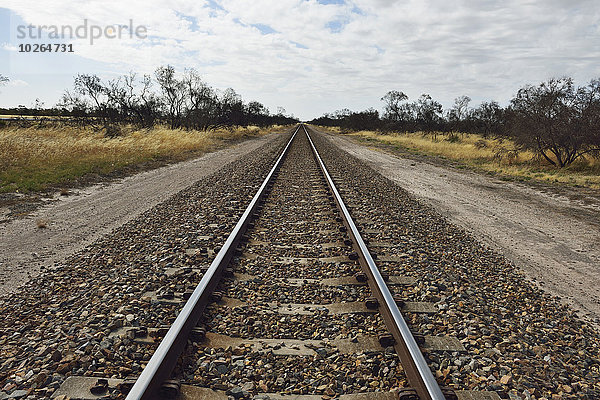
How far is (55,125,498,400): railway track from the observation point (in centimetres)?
257

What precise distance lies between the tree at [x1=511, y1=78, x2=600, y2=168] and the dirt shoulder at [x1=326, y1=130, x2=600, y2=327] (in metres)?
5.23

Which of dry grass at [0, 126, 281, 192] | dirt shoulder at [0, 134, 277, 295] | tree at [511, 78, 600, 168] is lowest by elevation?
dirt shoulder at [0, 134, 277, 295]

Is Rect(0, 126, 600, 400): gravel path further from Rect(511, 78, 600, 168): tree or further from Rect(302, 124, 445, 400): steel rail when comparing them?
Rect(511, 78, 600, 168): tree

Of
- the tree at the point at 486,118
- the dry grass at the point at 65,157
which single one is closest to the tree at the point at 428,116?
the tree at the point at 486,118

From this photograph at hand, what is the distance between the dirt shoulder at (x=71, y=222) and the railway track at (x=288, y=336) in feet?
6.80

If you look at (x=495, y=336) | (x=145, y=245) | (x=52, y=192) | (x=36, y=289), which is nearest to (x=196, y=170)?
(x=52, y=192)

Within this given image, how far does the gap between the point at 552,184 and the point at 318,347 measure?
12.6 meters

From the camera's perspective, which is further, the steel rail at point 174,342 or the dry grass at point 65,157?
the dry grass at point 65,157

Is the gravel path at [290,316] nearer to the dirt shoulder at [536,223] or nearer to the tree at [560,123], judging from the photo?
the dirt shoulder at [536,223]

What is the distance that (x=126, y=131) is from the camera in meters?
25.4

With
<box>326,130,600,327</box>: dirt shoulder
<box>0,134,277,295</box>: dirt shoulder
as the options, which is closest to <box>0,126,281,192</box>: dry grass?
<box>0,134,277,295</box>: dirt shoulder

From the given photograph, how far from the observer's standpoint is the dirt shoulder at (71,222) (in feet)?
16.4

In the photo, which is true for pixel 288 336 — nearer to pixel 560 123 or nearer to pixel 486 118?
pixel 560 123

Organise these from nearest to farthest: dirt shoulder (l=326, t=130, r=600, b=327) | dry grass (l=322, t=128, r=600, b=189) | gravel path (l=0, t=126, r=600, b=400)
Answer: gravel path (l=0, t=126, r=600, b=400) < dirt shoulder (l=326, t=130, r=600, b=327) < dry grass (l=322, t=128, r=600, b=189)
